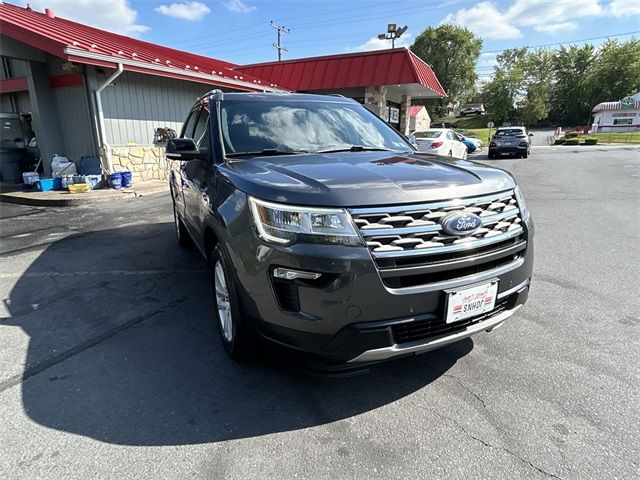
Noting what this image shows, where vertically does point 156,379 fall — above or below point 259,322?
below

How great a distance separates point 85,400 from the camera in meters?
2.51

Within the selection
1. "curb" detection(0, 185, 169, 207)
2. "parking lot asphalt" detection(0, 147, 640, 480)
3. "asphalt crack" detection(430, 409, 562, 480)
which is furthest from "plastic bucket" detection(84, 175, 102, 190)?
"asphalt crack" detection(430, 409, 562, 480)

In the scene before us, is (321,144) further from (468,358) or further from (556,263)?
(556,263)

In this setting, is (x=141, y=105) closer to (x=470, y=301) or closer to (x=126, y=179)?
(x=126, y=179)

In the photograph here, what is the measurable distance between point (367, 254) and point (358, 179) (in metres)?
0.47

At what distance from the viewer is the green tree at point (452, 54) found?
67.9 meters

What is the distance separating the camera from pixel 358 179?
89.1 inches

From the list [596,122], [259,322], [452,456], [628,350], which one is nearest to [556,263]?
[628,350]

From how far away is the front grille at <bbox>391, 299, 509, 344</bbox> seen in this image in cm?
214

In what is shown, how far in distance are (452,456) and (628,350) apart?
1.79m

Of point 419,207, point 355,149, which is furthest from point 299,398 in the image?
point 355,149

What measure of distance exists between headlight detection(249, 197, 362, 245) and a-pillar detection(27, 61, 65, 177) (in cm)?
1167

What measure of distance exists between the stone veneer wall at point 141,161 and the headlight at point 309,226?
10394 millimetres

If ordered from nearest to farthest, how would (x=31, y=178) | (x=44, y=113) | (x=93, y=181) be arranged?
1. (x=93, y=181)
2. (x=31, y=178)
3. (x=44, y=113)
